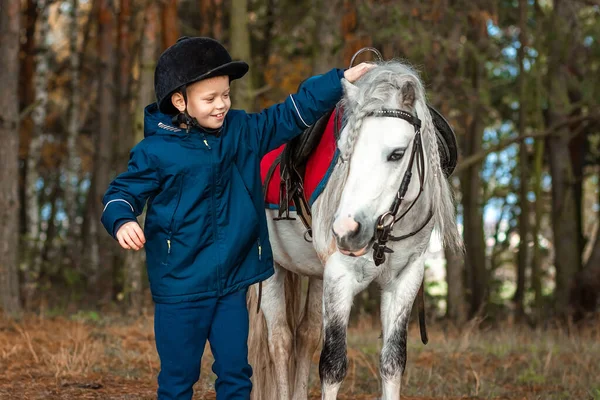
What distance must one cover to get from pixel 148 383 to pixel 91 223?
10.4 m

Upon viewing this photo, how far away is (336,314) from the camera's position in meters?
4.02

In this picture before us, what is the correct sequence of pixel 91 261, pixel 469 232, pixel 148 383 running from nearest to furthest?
pixel 148 383, pixel 469 232, pixel 91 261

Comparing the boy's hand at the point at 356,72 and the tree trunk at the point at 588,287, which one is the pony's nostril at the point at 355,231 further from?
the tree trunk at the point at 588,287

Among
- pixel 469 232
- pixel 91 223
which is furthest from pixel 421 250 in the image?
pixel 91 223

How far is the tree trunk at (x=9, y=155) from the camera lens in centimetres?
893

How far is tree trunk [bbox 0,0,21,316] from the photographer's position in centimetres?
893

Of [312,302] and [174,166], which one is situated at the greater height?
A: [174,166]

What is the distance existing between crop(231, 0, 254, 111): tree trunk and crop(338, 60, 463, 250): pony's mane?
6.30 metres

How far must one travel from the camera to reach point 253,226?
371 cm

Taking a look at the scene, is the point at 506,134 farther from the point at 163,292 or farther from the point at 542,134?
the point at 163,292

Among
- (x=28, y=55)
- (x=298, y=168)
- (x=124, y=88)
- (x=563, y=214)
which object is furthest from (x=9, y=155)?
(x=563, y=214)

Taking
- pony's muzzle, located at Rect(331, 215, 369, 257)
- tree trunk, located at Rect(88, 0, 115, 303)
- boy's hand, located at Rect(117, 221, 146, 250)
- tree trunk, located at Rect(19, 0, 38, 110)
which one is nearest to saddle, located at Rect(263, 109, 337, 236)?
pony's muzzle, located at Rect(331, 215, 369, 257)

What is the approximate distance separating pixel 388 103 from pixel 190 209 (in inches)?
36.8

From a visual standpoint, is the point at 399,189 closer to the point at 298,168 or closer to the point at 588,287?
the point at 298,168
